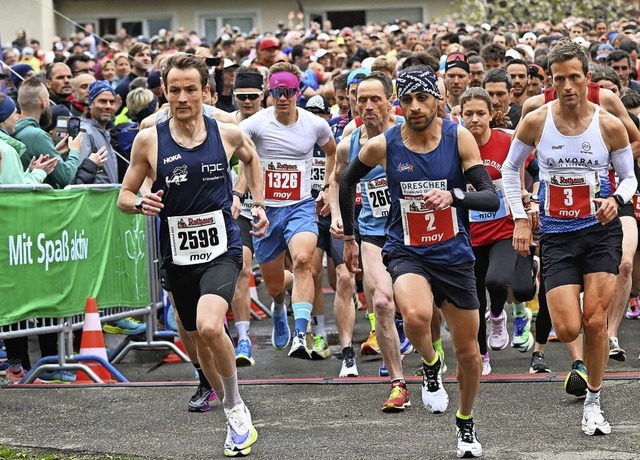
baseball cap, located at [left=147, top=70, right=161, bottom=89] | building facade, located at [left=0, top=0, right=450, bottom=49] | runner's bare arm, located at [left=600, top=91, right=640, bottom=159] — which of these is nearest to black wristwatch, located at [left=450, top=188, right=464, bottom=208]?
runner's bare arm, located at [left=600, top=91, right=640, bottom=159]

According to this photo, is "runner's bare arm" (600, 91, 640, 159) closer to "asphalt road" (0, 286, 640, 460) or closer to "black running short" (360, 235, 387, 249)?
"asphalt road" (0, 286, 640, 460)

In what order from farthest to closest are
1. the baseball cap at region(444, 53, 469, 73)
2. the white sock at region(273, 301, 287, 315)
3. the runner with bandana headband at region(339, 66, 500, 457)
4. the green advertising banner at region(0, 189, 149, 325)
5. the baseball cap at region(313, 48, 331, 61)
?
the baseball cap at region(313, 48, 331, 61) → the baseball cap at region(444, 53, 469, 73) → the white sock at region(273, 301, 287, 315) → the green advertising banner at region(0, 189, 149, 325) → the runner with bandana headband at region(339, 66, 500, 457)

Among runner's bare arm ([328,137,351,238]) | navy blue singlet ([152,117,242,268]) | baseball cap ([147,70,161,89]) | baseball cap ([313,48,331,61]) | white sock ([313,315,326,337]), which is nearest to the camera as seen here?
navy blue singlet ([152,117,242,268])

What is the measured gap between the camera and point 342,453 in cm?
700

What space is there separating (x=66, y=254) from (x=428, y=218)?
12.1ft

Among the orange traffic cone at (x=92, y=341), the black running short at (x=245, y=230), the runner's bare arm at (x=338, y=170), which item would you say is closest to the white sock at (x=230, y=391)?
the runner's bare arm at (x=338, y=170)

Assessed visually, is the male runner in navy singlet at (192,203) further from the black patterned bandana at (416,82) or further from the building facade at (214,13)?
the building facade at (214,13)

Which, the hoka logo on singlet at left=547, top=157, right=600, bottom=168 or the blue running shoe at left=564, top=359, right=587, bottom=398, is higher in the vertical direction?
the hoka logo on singlet at left=547, top=157, right=600, bottom=168

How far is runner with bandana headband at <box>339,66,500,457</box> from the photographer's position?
22.8 ft

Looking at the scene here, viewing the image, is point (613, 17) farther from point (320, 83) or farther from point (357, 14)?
point (320, 83)

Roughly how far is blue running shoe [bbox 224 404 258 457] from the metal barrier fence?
8.39 feet

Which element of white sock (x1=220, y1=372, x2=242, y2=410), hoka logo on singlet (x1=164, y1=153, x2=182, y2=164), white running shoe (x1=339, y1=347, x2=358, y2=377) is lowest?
white running shoe (x1=339, y1=347, x2=358, y2=377)

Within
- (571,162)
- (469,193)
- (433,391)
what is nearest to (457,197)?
(469,193)

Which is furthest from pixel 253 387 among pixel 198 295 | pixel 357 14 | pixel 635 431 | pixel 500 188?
pixel 357 14
